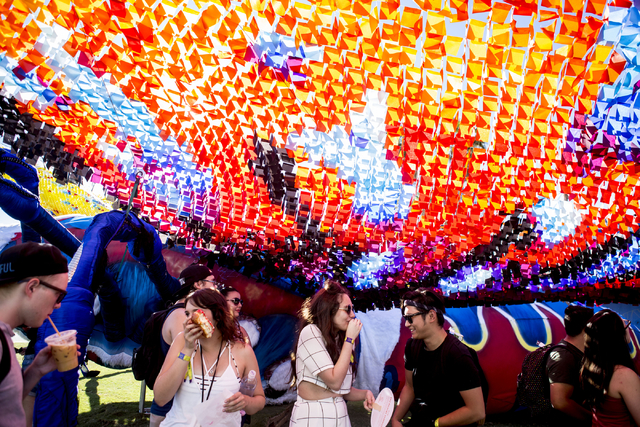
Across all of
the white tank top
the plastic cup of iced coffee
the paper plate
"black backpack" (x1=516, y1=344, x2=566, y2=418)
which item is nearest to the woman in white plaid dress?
the paper plate

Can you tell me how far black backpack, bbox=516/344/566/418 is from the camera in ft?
10.3

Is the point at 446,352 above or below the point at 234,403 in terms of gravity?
above

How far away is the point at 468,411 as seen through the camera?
231cm

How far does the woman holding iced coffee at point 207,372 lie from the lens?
2.02m

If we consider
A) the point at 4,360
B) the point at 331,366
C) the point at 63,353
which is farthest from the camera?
the point at 331,366

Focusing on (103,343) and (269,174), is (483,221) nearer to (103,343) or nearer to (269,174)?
(269,174)

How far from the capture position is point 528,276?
8672 mm

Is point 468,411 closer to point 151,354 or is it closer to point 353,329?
point 353,329

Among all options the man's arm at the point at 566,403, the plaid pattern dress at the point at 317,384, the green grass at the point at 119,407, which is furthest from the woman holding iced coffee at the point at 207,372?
the green grass at the point at 119,407

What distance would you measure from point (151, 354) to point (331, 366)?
1.41 metres

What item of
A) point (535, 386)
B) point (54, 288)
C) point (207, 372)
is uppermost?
point (54, 288)

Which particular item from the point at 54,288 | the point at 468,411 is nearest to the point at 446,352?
the point at 468,411

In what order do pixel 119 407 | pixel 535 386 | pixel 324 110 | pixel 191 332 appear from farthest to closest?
pixel 119 407 → pixel 324 110 → pixel 535 386 → pixel 191 332

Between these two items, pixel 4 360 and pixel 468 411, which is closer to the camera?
pixel 4 360
